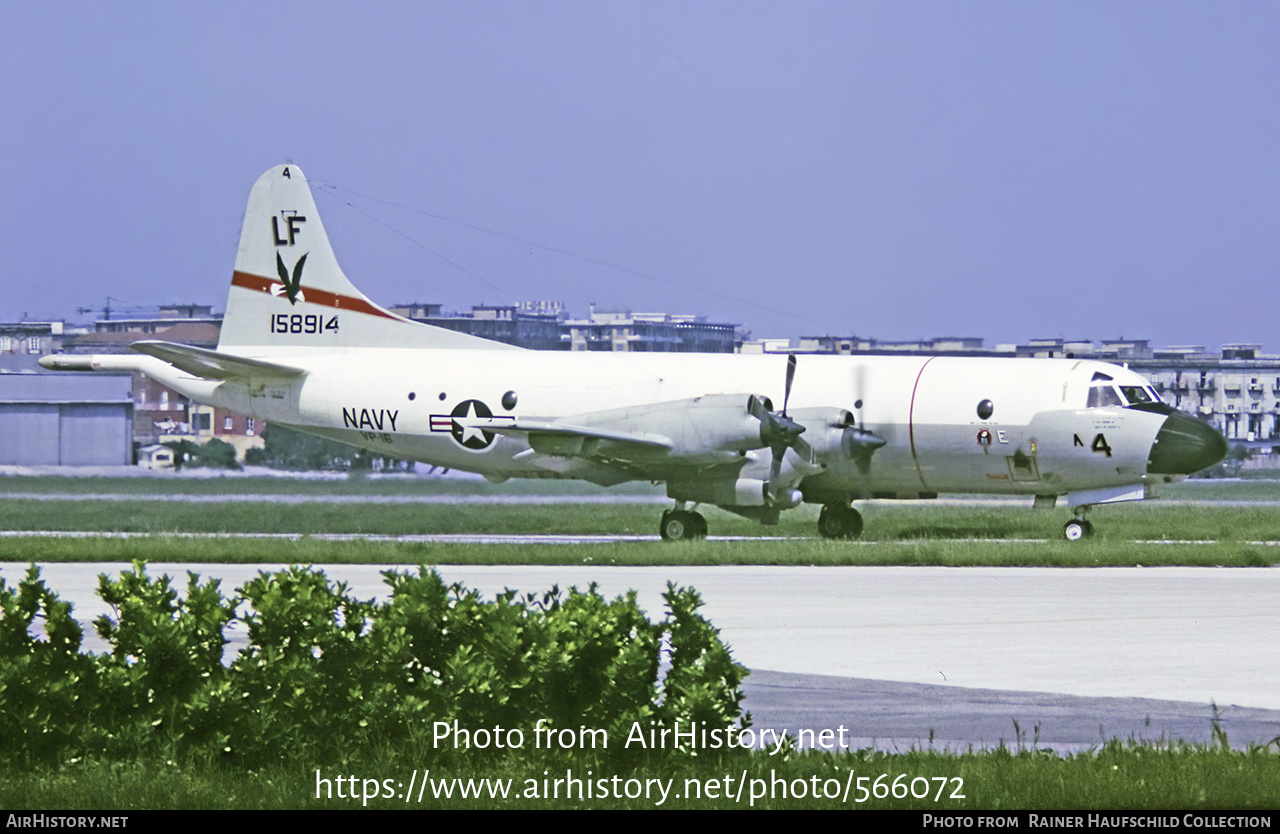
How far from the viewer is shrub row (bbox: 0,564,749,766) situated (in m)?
10.8

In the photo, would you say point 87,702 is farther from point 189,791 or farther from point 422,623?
point 422,623

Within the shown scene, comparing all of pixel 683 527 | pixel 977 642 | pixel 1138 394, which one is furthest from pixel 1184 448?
pixel 977 642

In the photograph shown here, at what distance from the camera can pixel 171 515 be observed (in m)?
42.8

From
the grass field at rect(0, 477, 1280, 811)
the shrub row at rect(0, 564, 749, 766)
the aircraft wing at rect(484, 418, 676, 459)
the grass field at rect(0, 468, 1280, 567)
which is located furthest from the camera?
the aircraft wing at rect(484, 418, 676, 459)

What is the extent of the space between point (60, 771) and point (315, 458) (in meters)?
65.9

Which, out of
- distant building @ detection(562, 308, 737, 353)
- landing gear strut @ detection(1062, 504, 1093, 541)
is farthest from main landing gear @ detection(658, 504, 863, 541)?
distant building @ detection(562, 308, 737, 353)

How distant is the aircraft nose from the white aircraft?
31 mm

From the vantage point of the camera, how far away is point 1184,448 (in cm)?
3130

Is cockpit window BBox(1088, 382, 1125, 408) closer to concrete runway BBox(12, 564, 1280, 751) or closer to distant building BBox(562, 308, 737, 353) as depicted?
concrete runway BBox(12, 564, 1280, 751)

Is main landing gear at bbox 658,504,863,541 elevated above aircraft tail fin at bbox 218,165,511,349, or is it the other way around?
aircraft tail fin at bbox 218,165,511,349

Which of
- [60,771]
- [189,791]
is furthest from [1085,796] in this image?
[60,771]

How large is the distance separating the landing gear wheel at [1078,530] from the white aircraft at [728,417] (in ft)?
0.15

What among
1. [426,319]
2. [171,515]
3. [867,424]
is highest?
[426,319]

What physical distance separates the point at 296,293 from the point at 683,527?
12475mm
